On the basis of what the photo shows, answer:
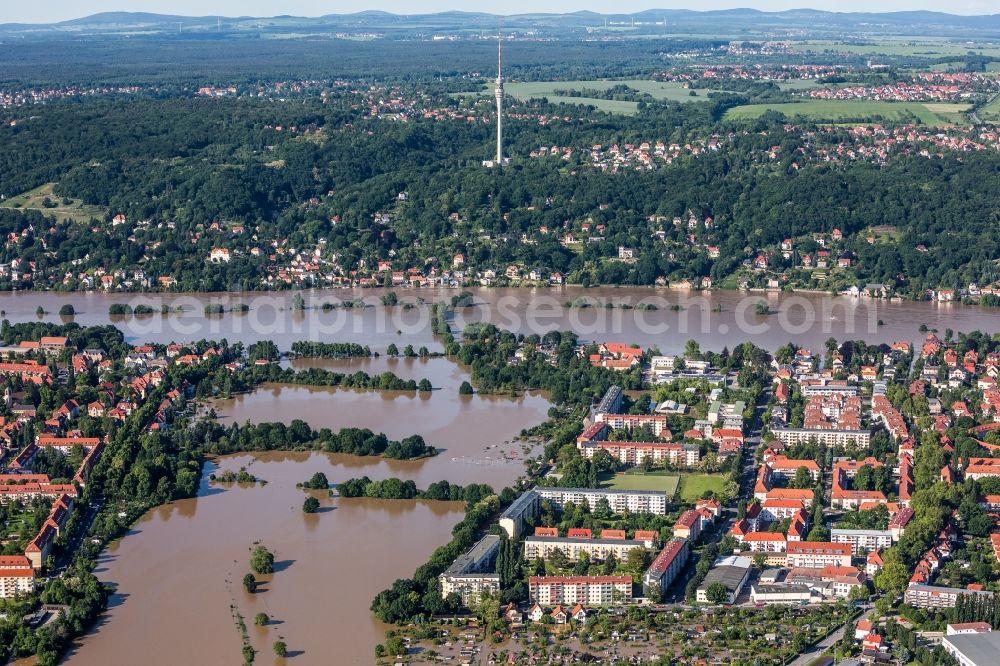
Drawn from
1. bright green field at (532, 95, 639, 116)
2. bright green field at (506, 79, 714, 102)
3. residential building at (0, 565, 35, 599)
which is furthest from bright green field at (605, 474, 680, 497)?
bright green field at (506, 79, 714, 102)

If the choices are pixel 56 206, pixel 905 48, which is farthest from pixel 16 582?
pixel 905 48

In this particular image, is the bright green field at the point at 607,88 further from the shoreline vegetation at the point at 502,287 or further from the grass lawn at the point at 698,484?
the grass lawn at the point at 698,484

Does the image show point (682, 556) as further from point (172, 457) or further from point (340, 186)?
point (340, 186)

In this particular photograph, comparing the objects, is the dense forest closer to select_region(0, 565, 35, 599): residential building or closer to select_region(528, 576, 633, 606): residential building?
select_region(0, 565, 35, 599): residential building

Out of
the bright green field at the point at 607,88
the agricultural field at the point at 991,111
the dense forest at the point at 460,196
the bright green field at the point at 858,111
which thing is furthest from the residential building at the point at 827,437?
the bright green field at the point at 607,88

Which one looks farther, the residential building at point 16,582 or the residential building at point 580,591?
the residential building at point 16,582

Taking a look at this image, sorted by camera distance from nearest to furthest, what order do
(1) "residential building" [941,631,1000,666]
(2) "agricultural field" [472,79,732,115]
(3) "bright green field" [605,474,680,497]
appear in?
(1) "residential building" [941,631,1000,666]
(3) "bright green field" [605,474,680,497]
(2) "agricultural field" [472,79,732,115]
